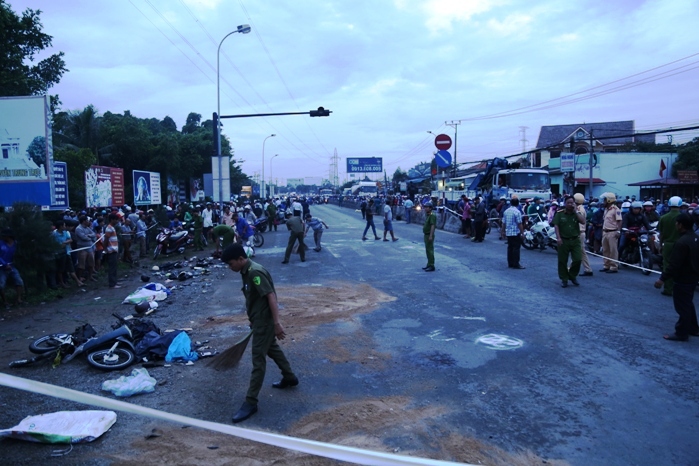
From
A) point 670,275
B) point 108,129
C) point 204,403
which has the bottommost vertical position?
point 204,403

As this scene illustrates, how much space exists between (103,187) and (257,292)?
2356 centimetres

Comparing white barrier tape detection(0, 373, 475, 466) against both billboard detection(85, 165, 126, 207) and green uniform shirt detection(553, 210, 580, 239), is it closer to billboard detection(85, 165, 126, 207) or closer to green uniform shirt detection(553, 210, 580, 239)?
green uniform shirt detection(553, 210, 580, 239)

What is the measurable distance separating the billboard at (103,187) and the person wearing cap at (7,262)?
15163mm

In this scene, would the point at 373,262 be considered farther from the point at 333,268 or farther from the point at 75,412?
the point at 75,412

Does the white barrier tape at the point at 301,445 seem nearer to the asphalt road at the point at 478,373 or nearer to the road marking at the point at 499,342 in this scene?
the asphalt road at the point at 478,373

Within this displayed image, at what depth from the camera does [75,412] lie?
475 cm

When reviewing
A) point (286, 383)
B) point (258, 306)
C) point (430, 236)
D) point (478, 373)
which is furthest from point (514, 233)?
point (258, 306)

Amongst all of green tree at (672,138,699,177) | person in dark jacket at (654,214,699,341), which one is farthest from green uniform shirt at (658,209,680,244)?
green tree at (672,138,699,177)

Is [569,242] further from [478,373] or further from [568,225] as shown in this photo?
[478,373]

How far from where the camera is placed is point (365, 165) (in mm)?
78500

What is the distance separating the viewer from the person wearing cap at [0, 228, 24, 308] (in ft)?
Answer: 31.5

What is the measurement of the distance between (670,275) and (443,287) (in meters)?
4.60

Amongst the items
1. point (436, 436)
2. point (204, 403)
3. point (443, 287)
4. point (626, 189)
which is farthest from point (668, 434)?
point (626, 189)

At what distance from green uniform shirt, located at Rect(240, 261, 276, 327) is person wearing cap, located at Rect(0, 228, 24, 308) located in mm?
7085
